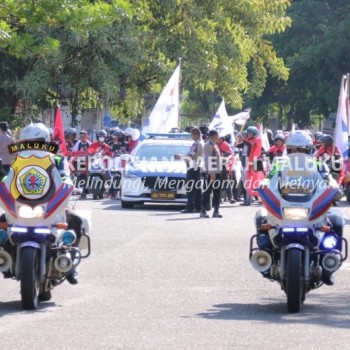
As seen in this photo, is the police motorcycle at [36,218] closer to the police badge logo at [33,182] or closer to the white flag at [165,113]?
the police badge logo at [33,182]

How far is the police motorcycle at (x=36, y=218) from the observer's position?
37.5 feet

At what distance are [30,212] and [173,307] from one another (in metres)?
1.56

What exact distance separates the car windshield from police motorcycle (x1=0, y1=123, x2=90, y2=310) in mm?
17330

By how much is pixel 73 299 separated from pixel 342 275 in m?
3.99

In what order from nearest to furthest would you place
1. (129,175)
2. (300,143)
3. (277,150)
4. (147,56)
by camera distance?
(300,143), (129,175), (277,150), (147,56)

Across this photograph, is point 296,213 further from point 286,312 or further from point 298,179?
point 286,312

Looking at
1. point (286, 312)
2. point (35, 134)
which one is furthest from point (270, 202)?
point (35, 134)

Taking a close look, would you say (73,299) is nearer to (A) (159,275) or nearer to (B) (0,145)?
(A) (159,275)

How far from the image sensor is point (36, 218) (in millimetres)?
11570

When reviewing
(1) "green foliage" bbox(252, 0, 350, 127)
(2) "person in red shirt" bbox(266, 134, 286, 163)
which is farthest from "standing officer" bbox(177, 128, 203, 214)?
(1) "green foliage" bbox(252, 0, 350, 127)

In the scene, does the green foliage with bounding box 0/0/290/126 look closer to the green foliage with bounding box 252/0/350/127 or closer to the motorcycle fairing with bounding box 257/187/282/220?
the green foliage with bounding box 252/0/350/127

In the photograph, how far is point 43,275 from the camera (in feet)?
37.5

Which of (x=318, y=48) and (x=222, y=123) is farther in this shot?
(x=318, y=48)

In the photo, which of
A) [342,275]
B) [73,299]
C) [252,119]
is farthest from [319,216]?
[252,119]
